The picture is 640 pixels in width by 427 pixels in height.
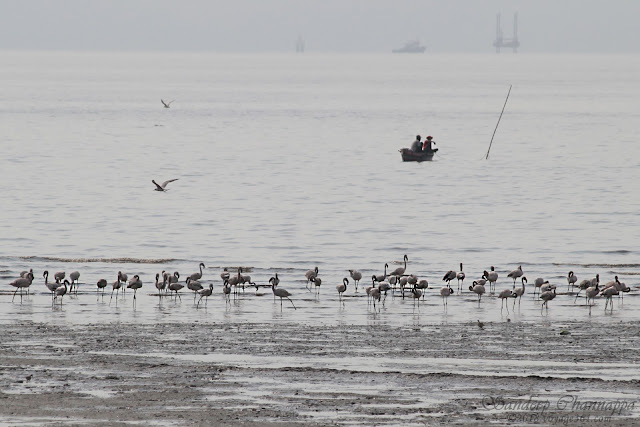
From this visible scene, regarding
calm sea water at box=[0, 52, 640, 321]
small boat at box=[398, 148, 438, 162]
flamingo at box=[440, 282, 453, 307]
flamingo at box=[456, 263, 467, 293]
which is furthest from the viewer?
small boat at box=[398, 148, 438, 162]

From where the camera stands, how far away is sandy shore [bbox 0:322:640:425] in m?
14.1

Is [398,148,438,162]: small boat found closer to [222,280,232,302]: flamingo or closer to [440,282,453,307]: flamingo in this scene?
[440,282,453,307]: flamingo

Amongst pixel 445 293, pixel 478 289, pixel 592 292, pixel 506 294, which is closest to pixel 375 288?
pixel 445 293

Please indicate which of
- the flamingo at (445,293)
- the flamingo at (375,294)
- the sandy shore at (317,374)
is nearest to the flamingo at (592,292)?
the sandy shore at (317,374)

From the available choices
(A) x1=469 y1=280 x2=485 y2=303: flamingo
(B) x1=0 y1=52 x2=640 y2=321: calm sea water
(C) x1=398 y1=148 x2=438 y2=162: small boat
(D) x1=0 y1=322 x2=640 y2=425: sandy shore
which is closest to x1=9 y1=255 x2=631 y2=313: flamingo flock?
(A) x1=469 y1=280 x2=485 y2=303: flamingo

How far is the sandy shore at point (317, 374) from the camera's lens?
14.1m

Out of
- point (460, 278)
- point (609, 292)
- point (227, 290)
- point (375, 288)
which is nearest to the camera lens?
point (609, 292)

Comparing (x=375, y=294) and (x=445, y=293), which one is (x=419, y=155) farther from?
(x=375, y=294)

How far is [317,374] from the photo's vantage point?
16.2m

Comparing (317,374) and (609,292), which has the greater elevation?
(609,292)

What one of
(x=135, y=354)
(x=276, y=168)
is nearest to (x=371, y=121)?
(x=276, y=168)

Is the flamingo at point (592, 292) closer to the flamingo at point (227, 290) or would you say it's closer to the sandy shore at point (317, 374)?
the sandy shore at point (317, 374)

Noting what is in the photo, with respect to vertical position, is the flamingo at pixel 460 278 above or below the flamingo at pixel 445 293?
above

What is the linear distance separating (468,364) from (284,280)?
40.5 ft
